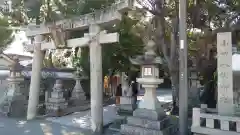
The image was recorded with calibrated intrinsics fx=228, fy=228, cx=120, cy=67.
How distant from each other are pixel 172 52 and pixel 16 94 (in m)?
7.47

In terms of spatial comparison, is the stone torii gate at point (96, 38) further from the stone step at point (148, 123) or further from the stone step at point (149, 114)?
the stone step at point (149, 114)

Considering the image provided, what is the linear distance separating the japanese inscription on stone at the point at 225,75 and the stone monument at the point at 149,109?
5.25 feet

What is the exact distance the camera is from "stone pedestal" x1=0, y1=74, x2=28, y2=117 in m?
10.4

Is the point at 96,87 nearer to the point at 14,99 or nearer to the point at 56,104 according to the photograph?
the point at 56,104

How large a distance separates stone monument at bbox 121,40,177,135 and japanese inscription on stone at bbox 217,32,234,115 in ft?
5.25

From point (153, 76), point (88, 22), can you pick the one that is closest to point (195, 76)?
point (153, 76)

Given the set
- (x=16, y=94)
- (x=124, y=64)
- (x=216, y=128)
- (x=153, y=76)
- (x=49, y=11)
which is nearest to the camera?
(x=216, y=128)

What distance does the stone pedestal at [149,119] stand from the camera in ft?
20.8

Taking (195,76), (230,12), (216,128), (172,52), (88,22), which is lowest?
(216,128)

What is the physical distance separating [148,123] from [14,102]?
23.2 ft

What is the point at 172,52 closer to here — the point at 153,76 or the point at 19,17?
the point at 153,76

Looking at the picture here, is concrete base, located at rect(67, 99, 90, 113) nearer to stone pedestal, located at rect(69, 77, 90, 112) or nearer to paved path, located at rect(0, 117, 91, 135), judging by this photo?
stone pedestal, located at rect(69, 77, 90, 112)

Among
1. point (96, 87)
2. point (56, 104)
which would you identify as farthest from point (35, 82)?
point (96, 87)

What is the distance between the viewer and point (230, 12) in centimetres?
892
